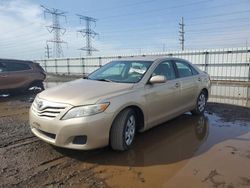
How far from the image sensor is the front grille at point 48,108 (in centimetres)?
353

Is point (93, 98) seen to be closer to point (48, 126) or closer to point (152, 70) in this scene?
point (48, 126)

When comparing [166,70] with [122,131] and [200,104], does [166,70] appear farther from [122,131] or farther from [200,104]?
[122,131]

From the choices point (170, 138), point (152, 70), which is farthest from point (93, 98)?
point (170, 138)

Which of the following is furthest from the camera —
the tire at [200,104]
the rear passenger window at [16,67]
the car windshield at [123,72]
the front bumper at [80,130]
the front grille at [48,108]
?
the rear passenger window at [16,67]

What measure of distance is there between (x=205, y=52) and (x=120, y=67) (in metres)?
16.6

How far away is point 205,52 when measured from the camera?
19.9m

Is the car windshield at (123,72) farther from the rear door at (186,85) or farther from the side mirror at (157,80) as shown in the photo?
the rear door at (186,85)

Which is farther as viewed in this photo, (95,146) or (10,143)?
(10,143)

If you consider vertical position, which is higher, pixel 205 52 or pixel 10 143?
pixel 205 52

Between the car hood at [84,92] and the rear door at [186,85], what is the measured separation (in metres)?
1.75

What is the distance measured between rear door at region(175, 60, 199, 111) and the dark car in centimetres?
693

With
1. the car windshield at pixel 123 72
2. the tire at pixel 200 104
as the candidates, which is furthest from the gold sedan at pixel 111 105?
the tire at pixel 200 104

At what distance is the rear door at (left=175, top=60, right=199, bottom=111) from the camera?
5418mm

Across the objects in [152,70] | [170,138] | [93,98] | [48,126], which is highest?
[152,70]
